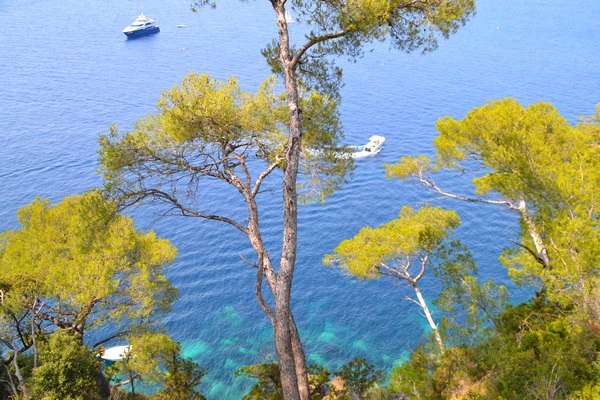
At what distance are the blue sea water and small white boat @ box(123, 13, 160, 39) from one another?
107 inches

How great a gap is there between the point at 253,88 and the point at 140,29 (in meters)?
43.8

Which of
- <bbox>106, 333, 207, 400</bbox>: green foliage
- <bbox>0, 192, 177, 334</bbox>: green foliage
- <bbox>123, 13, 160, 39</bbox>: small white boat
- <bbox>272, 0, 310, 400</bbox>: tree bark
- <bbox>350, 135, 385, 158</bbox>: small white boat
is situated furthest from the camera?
<bbox>123, 13, 160, 39</bbox>: small white boat

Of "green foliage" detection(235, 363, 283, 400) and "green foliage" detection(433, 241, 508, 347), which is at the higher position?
"green foliage" detection(433, 241, 508, 347)

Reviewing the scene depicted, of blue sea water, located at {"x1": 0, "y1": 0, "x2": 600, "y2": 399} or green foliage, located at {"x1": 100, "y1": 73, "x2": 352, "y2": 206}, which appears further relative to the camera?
blue sea water, located at {"x1": 0, "y1": 0, "x2": 600, "y2": 399}

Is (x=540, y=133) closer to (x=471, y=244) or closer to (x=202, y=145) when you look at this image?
(x=202, y=145)

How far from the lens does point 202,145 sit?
1023cm

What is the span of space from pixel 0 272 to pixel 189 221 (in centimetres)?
1871

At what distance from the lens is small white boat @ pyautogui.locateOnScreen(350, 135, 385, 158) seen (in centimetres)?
3916

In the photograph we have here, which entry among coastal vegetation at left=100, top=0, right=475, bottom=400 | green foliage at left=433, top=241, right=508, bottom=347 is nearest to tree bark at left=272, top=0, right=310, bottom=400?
coastal vegetation at left=100, top=0, right=475, bottom=400

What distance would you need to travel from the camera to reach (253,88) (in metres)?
51.0

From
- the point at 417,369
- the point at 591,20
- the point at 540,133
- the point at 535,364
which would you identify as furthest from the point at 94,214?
the point at 591,20

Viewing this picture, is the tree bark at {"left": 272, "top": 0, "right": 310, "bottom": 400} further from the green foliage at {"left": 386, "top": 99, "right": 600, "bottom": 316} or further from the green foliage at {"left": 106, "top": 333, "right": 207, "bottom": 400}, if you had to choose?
the green foliage at {"left": 106, "top": 333, "right": 207, "bottom": 400}

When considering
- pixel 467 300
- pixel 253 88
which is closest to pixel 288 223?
pixel 467 300

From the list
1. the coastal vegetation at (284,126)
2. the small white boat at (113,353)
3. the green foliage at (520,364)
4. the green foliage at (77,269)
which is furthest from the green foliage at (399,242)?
the small white boat at (113,353)
